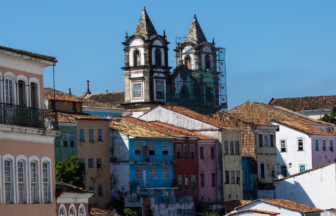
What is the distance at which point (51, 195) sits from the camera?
117 ft

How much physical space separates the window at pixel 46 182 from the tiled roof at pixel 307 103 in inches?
3963

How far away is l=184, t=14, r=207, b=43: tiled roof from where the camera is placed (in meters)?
107

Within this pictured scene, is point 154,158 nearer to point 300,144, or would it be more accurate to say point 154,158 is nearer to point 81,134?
point 81,134

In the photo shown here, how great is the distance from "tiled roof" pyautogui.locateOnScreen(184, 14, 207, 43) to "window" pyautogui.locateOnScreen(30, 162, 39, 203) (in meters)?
74.0

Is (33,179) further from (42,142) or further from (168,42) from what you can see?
(168,42)

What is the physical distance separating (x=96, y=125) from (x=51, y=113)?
93.4 ft

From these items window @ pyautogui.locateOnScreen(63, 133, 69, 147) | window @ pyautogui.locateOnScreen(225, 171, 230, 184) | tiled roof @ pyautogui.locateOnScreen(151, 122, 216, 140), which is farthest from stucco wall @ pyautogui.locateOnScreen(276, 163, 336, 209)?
window @ pyautogui.locateOnScreen(63, 133, 69, 147)

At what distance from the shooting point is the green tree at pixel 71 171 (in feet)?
185

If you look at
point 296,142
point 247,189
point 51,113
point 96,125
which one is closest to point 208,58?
point 296,142

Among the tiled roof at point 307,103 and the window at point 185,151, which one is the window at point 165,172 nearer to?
the window at point 185,151

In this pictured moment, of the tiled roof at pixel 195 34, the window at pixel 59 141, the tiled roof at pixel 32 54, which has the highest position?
the tiled roof at pixel 195 34

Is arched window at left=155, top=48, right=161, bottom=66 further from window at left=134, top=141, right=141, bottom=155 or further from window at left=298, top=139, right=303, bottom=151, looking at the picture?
window at left=134, top=141, right=141, bottom=155

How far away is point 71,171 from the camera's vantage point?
56906 millimetres

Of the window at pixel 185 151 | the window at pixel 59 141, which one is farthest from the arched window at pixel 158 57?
the window at pixel 59 141
